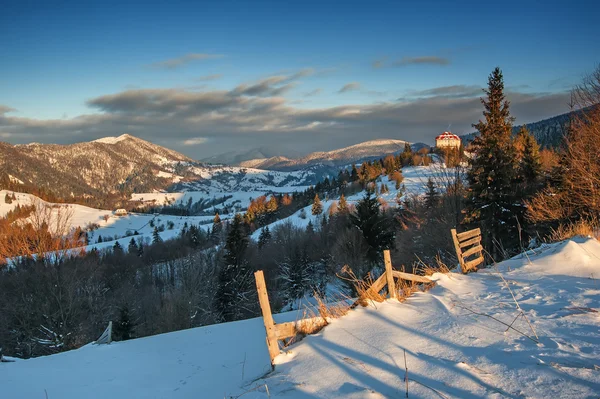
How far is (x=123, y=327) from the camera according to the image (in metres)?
23.5

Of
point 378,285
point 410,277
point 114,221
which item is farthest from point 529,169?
point 114,221

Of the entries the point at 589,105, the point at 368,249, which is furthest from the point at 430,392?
the point at 368,249

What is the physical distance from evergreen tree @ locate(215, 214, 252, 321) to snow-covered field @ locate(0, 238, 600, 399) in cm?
2638

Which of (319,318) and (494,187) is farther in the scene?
(494,187)

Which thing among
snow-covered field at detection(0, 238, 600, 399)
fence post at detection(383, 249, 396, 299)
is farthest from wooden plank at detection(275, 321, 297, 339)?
fence post at detection(383, 249, 396, 299)

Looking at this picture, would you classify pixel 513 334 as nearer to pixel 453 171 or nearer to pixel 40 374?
pixel 40 374

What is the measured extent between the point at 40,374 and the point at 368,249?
26353mm

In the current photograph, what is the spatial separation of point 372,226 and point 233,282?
15.6 metres

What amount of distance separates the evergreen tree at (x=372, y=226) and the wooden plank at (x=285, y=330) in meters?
25.9

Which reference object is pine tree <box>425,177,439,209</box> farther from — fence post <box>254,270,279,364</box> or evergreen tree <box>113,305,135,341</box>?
fence post <box>254,270,279,364</box>

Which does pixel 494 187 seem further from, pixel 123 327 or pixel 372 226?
pixel 123 327

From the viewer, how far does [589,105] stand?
580 inches

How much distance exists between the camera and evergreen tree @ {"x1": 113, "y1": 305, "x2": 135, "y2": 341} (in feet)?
75.6

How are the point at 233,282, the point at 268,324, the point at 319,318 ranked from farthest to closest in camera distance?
the point at 233,282
the point at 319,318
the point at 268,324
